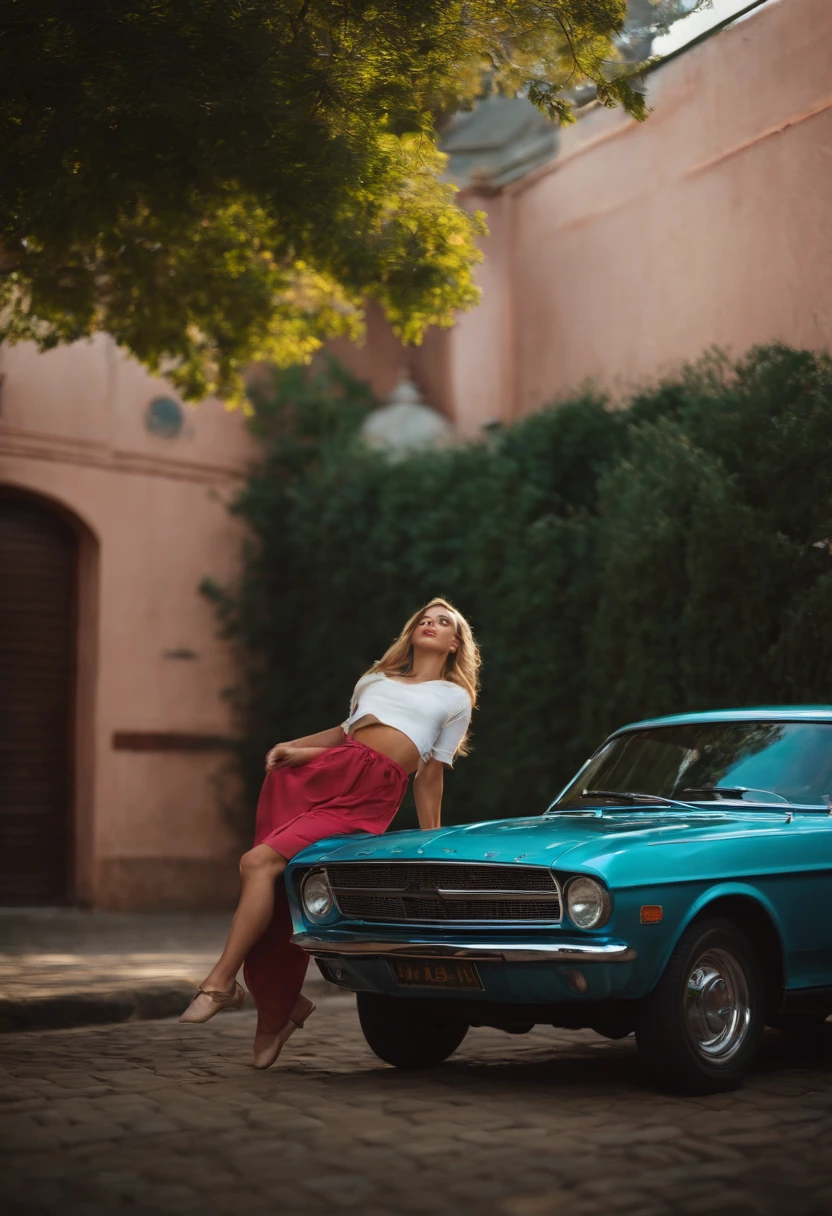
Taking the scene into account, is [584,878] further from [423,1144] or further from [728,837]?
[423,1144]

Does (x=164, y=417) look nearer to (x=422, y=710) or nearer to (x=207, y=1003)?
(x=422, y=710)

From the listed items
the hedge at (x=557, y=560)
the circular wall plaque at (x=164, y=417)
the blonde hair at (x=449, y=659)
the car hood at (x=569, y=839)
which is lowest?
the car hood at (x=569, y=839)

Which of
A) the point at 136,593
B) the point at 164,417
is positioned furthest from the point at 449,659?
the point at 164,417

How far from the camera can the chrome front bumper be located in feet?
15.9

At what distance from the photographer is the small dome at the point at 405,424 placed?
589 inches

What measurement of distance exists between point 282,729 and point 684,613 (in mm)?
5961

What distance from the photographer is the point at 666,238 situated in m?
13.2

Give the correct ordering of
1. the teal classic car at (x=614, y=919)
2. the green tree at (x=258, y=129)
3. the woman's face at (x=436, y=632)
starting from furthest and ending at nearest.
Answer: the green tree at (x=258, y=129), the woman's face at (x=436, y=632), the teal classic car at (x=614, y=919)

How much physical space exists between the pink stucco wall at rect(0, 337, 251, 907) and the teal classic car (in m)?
8.92

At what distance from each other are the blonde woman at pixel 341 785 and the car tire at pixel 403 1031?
0.88ft

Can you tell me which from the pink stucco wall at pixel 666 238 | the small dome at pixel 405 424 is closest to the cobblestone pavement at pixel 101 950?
the small dome at pixel 405 424

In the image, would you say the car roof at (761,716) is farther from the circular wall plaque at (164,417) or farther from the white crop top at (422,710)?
the circular wall plaque at (164,417)

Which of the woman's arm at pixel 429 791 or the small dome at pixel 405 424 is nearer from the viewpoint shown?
the woman's arm at pixel 429 791

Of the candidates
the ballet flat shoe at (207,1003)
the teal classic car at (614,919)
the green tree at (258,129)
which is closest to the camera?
the teal classic car at (614,919)
